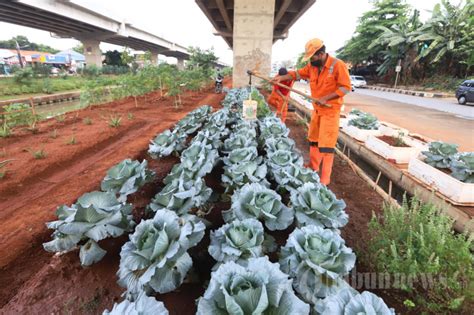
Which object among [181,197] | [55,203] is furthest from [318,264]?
[55,203]

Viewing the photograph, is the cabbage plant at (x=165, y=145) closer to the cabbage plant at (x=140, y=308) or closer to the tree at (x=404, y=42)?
the cabbage plant at (x=140, y=308)

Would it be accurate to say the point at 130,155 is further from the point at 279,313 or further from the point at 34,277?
the point at 279,313

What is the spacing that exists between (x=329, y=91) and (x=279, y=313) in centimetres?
289

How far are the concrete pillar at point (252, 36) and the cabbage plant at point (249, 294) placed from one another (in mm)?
9635

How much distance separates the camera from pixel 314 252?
1480 mm

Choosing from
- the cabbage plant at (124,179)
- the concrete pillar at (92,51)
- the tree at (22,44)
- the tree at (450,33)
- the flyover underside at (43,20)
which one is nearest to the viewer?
the cabbage plant at (124,179)

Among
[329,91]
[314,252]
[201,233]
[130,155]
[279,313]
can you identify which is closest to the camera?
[279,313]

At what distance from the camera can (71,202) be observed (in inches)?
108

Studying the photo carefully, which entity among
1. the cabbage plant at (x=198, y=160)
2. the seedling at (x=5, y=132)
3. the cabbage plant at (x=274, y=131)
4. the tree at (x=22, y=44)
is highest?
the tree at (x=22, y=44)

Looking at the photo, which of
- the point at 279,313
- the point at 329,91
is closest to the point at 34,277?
the point at 279,313

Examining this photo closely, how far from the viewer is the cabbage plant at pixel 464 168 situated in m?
3.11

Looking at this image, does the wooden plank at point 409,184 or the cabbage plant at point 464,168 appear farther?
the cabbage plant at point 464,168

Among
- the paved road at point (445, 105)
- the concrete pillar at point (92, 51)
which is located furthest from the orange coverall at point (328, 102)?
the concrete pillar at point (92, 51)

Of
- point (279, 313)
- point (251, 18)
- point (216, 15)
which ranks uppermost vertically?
point (216, 15)
